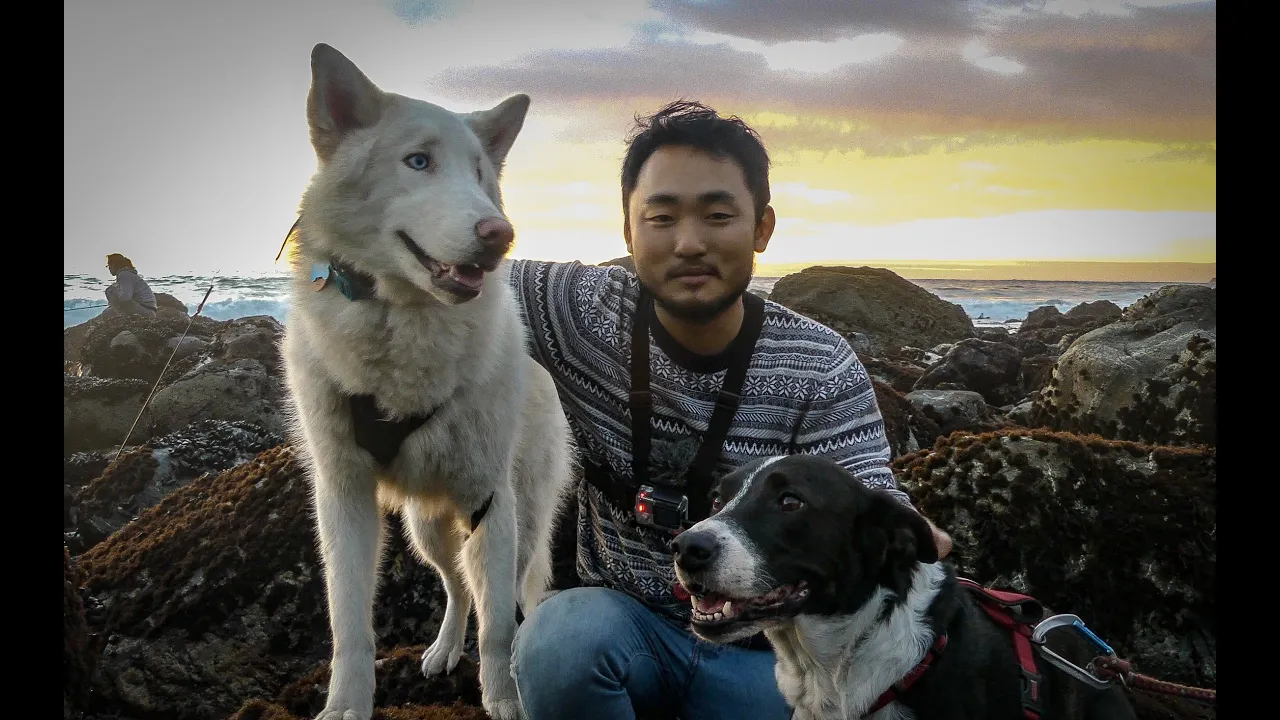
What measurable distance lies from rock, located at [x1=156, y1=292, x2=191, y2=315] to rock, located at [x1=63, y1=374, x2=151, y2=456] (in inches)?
19.7

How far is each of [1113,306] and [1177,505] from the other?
4.39 feet

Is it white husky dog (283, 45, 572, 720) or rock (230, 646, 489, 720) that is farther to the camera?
rock (230, 646, 489, 720)

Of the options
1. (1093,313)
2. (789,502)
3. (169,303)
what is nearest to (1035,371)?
(1093,313)

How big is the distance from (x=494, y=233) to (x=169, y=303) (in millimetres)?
2858

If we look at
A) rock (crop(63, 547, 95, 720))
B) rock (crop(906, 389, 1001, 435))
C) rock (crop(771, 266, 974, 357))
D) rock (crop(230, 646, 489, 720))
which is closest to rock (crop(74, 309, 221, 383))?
rock (crop(63, 547, 95, 720))

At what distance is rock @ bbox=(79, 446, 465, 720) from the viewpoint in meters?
3.27

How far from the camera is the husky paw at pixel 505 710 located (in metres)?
2.61

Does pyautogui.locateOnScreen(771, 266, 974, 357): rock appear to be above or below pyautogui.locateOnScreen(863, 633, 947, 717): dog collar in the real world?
above

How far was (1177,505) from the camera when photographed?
3.46 meters

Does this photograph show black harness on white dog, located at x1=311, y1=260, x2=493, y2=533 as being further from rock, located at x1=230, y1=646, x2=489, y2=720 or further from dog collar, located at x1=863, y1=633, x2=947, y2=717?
dog collar, located at x1=863, y1=633, x2=947, y2=717

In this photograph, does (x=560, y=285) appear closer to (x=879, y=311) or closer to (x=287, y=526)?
(x=287, y=526)

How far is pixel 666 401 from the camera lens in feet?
8.61

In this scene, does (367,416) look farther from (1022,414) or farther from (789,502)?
(1022,414)
